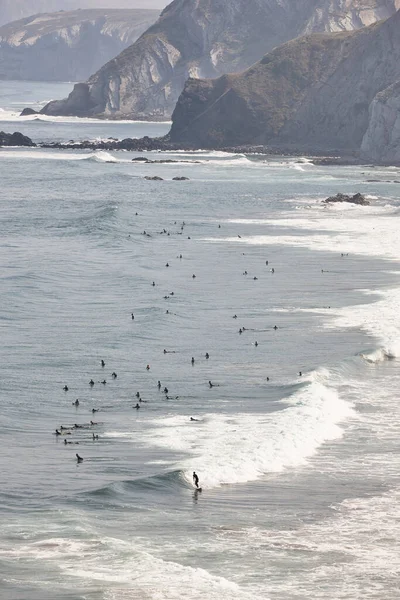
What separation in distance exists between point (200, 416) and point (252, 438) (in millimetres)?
3304

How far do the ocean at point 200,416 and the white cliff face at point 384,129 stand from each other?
240 ft

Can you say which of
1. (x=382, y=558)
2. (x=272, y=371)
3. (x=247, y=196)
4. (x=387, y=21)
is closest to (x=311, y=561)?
(x=382, y=558)

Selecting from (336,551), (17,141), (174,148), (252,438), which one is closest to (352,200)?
(174,148)

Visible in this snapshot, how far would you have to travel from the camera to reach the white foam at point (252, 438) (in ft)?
127

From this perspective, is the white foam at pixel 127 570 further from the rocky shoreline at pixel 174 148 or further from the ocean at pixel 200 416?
the rocky shoreline at pixel 174 148

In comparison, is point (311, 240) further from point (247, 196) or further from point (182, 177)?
point (182, 177)

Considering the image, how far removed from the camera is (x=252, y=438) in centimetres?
4169

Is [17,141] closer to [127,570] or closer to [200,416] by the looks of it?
[200,416]

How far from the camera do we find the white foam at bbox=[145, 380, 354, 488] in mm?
38781

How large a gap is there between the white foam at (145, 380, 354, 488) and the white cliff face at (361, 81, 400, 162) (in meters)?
124

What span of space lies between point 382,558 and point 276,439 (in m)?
10.2

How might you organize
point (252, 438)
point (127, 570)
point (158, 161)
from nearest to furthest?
point (127, 570) → point (252, 438) → point (158, 161)

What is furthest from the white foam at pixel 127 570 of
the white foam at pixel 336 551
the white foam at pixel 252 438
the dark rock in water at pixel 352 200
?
the dark rock in water at pixel 352 200

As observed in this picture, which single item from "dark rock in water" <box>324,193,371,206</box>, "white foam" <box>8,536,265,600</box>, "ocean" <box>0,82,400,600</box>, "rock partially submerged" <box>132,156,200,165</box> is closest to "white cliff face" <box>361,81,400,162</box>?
"rock partially submerged" <box>132,156,200,165</box>
